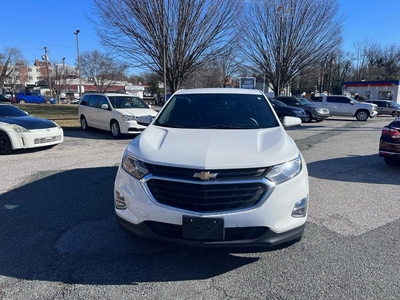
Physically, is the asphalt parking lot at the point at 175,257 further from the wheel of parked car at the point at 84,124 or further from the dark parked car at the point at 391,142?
the wheel of parked car at the point at 84,124

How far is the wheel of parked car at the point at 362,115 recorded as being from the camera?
21.9m

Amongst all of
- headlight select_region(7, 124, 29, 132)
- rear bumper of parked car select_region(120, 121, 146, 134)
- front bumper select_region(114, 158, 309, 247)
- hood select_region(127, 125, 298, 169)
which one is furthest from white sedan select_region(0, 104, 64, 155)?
front bumper select_region(114, 158, 309, 247)

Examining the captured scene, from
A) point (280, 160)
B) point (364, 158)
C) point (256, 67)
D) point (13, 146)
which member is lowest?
point (364, 158)

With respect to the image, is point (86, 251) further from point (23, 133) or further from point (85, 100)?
point (85, 100)

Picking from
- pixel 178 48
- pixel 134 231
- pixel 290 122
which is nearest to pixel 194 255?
pixel 134 231

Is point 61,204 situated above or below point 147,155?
below

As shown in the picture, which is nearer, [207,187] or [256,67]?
[207,187]

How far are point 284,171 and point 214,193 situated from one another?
0.70 meters

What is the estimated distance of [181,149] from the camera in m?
2.86

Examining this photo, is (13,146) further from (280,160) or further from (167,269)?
(280,160)

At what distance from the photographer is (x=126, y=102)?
11969 mm

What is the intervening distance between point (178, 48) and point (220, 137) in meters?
15.8

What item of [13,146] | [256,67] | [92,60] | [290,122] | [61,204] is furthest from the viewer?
[92,60]

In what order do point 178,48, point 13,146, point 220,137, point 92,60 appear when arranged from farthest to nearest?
point 92,60
point 178,48
point 13,146
point 220,137
